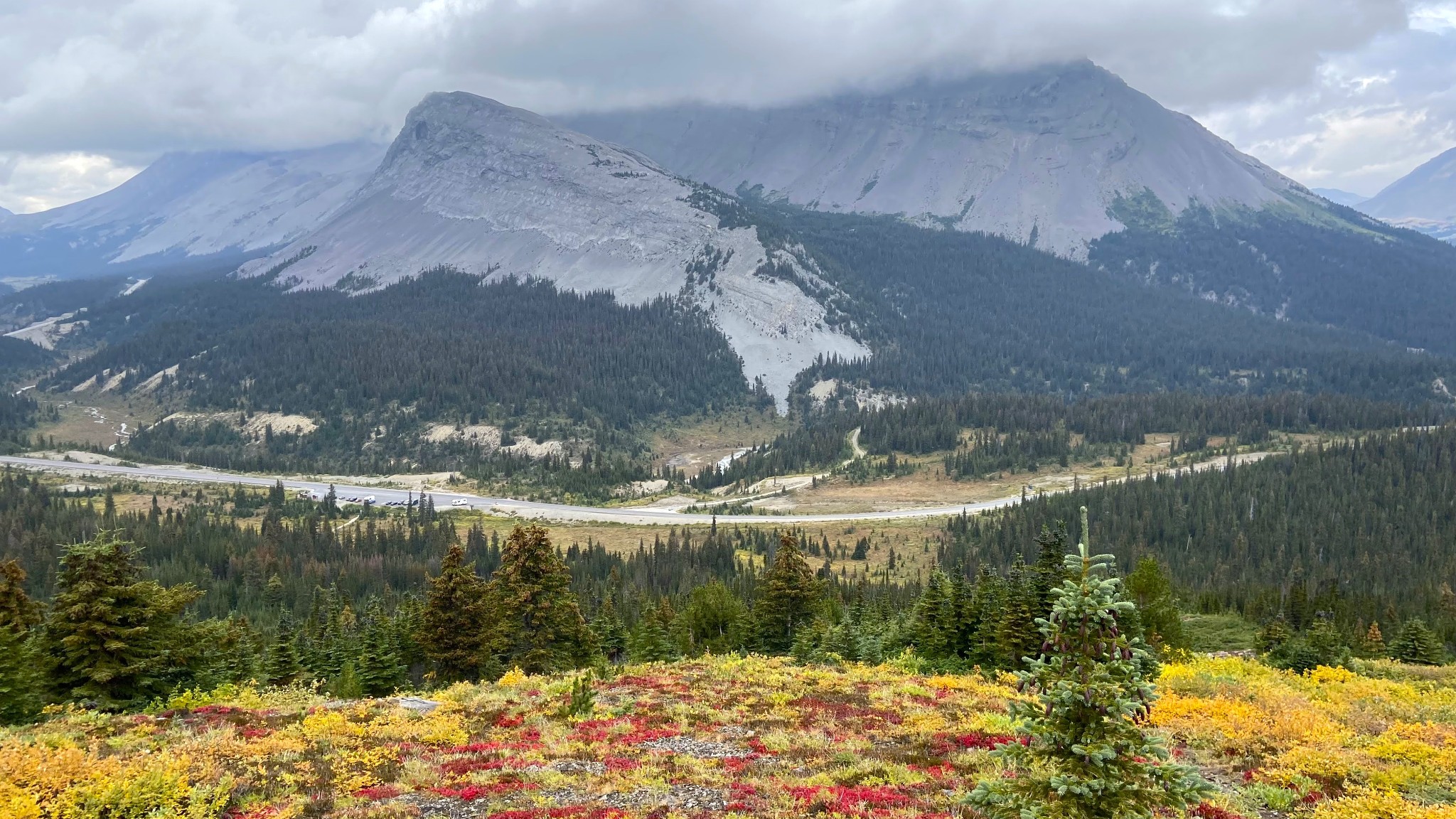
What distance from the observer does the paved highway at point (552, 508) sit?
15600 cm

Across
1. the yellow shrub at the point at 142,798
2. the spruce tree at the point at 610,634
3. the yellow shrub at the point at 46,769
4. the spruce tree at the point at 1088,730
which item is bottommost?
the spruce tree at the point at 610,634

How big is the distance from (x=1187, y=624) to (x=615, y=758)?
232ft

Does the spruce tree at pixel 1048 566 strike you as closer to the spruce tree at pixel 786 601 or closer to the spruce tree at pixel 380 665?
the spruce tree at pixel 786 601

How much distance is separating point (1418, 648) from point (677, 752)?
210 ft

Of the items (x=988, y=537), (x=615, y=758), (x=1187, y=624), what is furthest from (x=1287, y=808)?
(x=988, y=537)

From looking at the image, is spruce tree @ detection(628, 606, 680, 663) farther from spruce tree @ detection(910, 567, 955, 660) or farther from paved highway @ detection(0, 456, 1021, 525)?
paved highway @ detection(0, 456, 1021, 525)

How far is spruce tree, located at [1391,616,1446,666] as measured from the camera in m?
62.8

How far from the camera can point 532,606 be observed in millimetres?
57312

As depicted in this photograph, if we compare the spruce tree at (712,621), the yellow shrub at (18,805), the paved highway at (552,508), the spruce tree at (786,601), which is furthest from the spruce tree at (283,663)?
the paved highway at (552,508)

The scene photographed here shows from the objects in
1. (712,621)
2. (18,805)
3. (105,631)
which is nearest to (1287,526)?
(712,621)

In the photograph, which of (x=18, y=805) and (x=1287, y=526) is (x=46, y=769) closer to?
(x=18, y=805)

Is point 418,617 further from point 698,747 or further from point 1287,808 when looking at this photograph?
point 1287,808

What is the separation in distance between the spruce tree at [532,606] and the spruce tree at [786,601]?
15.3m

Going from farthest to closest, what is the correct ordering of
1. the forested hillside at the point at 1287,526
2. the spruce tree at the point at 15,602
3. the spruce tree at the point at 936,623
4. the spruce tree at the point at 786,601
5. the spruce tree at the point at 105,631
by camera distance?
the forested hillside at the point at 1287,526 → the spruce tree at the point at 786,601 → the spruce tree at the point at 936,623 → the spruce tree at the point at 15,602 → the spruce tree at the point at 105,631
